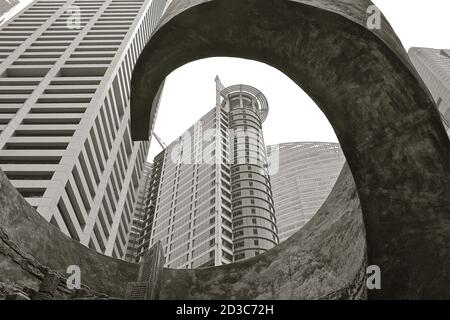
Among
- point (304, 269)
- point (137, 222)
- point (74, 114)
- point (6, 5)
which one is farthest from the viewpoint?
point (137, 222)

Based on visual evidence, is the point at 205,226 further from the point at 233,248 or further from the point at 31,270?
the point at 31,270

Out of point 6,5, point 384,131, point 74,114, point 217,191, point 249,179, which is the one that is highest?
point 6,5

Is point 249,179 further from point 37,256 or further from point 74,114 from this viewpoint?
point 37,256

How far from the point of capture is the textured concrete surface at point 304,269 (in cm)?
392

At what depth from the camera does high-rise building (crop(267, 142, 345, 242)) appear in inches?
3780

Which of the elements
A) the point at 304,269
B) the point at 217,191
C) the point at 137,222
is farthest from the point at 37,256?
the point at 137,222

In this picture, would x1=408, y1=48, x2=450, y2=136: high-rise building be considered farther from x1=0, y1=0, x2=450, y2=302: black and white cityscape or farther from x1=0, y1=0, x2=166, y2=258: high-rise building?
x1=0, y1=0, x2=450, y2=302: black and white cityscape

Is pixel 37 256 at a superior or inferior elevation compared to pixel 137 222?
inferior

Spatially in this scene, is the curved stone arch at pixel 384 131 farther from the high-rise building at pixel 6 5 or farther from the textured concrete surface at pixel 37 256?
the high-rise building at pixel 6 5

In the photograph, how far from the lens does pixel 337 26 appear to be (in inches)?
115

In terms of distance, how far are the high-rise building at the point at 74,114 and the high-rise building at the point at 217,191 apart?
1541 cm

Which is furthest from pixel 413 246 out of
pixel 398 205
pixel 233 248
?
pixel 233 248

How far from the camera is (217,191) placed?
6519 centimetres

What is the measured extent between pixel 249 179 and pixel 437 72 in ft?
130
